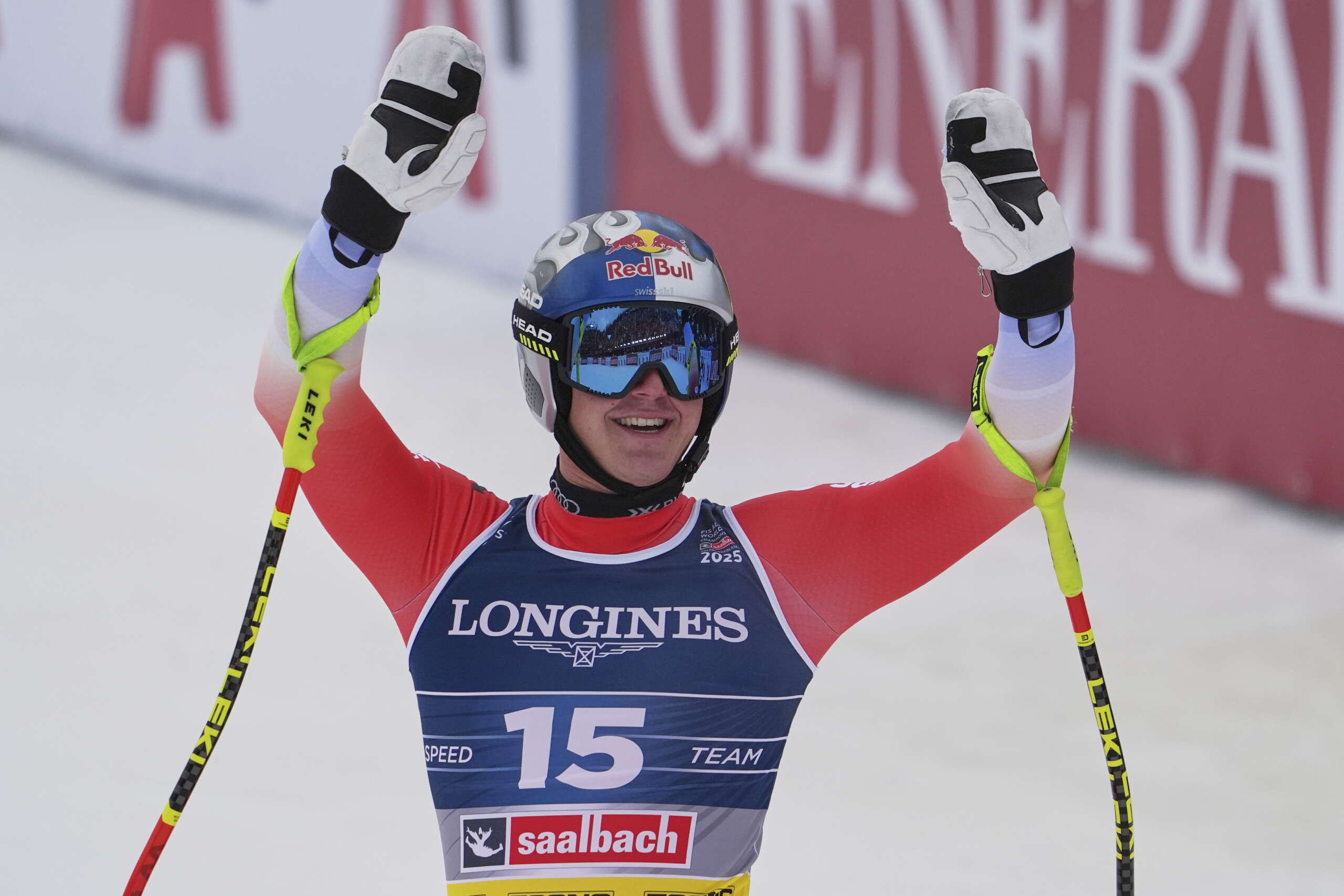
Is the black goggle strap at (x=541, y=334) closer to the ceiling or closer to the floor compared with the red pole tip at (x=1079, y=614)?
closer to the ceiling

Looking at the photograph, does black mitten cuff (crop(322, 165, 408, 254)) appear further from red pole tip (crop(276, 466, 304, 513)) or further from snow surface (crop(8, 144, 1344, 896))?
snow surface (crop(8, 144, 1344, 896))

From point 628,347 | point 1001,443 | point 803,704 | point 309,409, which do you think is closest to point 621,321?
point 628,347

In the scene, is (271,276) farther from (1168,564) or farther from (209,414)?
(1168,564)

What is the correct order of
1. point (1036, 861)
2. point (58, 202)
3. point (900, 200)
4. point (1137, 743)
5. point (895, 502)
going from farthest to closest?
point (58, 202)
point (900, 200)
point (1137, 743)
point (1036, 861)
point (895, 502)

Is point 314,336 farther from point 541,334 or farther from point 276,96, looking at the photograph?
point 276,96

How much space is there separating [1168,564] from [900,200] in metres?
2.54

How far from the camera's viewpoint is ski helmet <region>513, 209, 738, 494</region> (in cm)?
306

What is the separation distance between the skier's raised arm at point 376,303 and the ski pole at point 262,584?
4 cm

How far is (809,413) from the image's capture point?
9.25 metres

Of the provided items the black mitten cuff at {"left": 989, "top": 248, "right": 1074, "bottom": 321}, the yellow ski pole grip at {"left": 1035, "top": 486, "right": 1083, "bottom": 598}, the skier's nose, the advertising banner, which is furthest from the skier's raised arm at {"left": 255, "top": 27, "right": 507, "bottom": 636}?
the advertising banner

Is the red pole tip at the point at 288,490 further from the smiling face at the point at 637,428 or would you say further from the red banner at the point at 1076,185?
the red banner at the point at 1076,185

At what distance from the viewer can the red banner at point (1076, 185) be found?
7.78 meters

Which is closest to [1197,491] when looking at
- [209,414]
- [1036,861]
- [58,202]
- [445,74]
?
[1036,861]

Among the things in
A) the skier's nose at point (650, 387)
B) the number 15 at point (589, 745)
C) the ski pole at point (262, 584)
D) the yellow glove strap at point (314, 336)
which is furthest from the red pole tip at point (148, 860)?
the skier's nose at point (650, 387)
